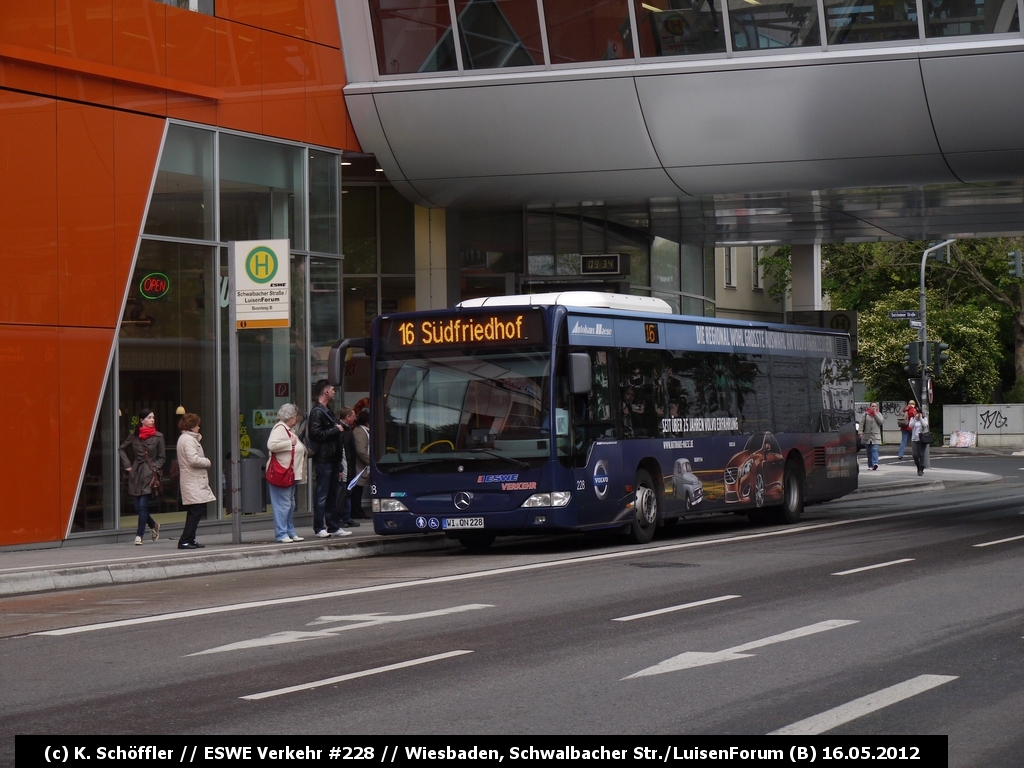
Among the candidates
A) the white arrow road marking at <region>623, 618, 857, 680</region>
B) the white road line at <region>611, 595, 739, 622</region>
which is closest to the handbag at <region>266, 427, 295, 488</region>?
the white road line at <region>611, 595, 739, 622</region>

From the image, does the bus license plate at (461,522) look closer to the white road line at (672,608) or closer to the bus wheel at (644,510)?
the bus wheel at (644,510)

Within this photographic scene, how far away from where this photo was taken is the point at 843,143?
72.3 ft

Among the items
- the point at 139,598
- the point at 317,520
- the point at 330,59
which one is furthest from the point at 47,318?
the point at 330,59

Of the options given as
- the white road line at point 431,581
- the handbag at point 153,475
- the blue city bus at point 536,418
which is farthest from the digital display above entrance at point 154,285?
the white road line at point 431,581

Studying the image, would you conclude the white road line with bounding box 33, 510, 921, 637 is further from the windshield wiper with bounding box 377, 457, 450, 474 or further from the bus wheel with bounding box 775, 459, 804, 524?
the windshield wiper with bounding box 377, 457, 450, 474

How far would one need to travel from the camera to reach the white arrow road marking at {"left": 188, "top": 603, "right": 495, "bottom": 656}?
9922 millimetres

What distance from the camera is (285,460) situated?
58.3ft

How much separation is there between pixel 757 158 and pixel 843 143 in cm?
136

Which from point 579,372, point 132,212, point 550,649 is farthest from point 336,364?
point 550,649

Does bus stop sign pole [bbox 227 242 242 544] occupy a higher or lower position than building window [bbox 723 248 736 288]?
lower

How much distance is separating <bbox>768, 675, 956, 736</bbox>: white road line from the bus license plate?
361 inches

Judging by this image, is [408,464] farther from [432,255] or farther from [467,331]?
[432,255]

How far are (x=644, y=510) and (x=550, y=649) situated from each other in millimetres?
9328

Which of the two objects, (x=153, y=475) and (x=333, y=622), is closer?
(x=333, y=622)
